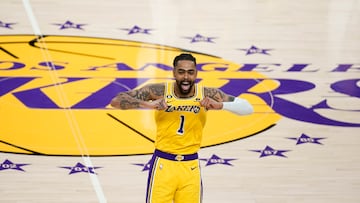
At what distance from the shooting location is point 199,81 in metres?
9.53

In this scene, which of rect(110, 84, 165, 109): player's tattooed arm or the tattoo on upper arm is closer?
rect(110, 84, 165, 109): player's tattooed arm

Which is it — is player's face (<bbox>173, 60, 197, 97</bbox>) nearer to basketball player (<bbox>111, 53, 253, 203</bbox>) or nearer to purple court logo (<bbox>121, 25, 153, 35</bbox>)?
basketball player (<bbox>111, 53, 253, 203</bbox>)

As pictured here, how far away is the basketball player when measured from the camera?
16.2ft

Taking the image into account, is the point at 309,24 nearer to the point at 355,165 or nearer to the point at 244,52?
the point at 244,52

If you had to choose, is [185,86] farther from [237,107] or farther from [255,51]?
[255,51]

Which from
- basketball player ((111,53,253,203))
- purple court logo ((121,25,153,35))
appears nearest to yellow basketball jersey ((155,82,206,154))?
basketball player ((111,53,253,203))

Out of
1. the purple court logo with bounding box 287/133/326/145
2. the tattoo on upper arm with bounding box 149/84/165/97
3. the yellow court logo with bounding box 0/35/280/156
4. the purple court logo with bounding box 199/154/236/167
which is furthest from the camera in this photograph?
the purple court logo with bounding box 287/133/326/145

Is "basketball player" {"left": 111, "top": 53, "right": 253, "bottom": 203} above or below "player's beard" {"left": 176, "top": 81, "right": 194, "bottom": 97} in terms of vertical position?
below

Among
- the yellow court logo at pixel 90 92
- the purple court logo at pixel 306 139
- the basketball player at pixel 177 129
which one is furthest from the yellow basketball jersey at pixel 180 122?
the purple court logo at pixel 306 139

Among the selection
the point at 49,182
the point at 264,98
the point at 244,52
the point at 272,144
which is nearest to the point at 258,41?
the point at 244,52

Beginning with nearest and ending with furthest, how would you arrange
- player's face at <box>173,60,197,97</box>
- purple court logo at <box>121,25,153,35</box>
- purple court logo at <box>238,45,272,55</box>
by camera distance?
player's face at <box>173,60,197,97</box>
purple court logo at <box>238,45,272,55</box>
purple court logo at <box>121,25,153,35</box>

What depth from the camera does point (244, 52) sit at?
420 inches

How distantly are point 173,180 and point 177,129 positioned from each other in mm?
440

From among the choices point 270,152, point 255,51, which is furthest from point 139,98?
point 255,51
